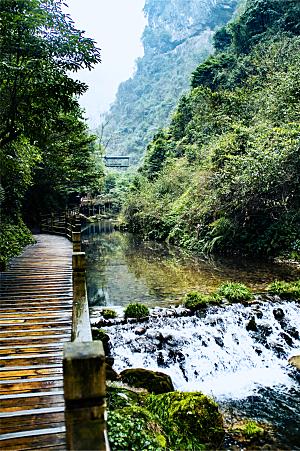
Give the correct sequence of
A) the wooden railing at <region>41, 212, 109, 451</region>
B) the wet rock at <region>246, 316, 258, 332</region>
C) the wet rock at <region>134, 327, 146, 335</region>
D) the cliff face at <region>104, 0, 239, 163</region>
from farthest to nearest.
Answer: the cliff face at <region>104, 0, 239, 163</region> < the wet rock at <region>246, 316, 258, 332</region> < the wet rock at <region>134, 327, 146, 335</region> < the wooden railing at <region>41, 212, 109, 451</region>

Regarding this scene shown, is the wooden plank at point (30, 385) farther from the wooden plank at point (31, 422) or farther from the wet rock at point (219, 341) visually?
the wet rock at point (219, 341)

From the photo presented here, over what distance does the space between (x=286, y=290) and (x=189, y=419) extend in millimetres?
7425

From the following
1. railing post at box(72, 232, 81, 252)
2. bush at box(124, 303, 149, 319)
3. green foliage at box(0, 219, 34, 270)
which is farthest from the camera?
green foliage at box(0, 219, 34, 270)

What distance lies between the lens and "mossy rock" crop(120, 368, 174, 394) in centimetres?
733

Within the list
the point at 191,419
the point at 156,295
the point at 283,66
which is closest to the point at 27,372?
the point at 191,419

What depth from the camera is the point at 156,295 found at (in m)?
13.5

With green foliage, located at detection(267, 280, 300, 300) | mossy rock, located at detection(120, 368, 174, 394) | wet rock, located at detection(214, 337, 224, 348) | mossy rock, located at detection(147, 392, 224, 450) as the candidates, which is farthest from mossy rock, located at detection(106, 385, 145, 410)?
green foliage, located at detection(267, 280, 300, 300)

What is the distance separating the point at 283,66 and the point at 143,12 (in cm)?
13378

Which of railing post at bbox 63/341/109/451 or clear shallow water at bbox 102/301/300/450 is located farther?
clear shallow water at bbox 102/301/300/450

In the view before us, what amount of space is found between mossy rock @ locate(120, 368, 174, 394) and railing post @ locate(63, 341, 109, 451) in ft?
17.4

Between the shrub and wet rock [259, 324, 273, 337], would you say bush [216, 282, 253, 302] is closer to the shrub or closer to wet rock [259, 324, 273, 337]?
wet rock [259, 324, 273, 337]

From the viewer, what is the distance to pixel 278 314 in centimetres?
1102

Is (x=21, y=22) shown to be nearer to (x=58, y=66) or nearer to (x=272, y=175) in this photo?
(x=58, y=66)

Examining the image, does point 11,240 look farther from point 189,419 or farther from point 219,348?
point 189,419
